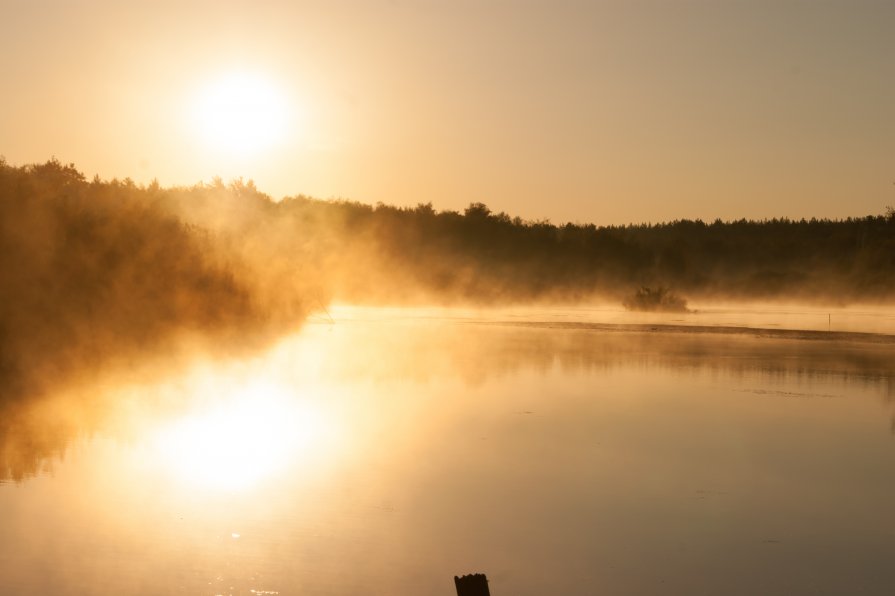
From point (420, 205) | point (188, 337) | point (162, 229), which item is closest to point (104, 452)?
point (188, 337)

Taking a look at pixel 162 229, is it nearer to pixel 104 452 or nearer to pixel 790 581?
pixel 104 452

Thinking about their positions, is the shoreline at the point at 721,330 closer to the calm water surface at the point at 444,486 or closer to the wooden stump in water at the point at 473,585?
the calm water surface at the point at 444,486

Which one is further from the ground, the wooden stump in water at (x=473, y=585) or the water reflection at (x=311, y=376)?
the wooden stump in water at (x=473, y=585)

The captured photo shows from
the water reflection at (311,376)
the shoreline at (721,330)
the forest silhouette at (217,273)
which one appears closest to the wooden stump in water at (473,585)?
the water reflection at (311,376)

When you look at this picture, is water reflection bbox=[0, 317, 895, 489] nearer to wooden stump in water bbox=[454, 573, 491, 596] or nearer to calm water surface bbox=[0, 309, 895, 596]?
calm water surface bbox=[0, 309, 895, 596]

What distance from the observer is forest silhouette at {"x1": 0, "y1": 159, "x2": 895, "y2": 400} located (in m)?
20.7

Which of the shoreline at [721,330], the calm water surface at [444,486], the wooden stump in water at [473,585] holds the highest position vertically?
the wooden stump in water at [473,585]

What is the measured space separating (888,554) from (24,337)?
15.5 metres

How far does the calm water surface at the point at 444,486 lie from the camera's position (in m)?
8.76

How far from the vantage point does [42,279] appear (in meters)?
20.9

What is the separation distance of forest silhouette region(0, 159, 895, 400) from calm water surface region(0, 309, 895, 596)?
2.09 metres

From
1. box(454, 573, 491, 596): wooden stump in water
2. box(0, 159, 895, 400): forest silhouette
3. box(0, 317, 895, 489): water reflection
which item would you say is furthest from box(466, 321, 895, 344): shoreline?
box(454, 573, 491, 596): wooden stump in water

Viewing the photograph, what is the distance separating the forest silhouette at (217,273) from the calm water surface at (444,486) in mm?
2094

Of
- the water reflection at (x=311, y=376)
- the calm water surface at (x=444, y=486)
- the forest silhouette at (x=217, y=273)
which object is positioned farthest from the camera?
the forest silhouette at (x=217, y=273)
